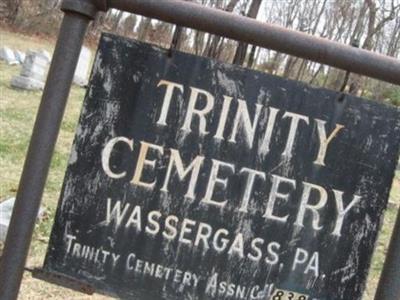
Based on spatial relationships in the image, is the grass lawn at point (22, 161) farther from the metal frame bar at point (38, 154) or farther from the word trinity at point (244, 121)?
the word trinity at point (244, 121)

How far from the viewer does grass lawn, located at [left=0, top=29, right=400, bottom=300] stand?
3.59m

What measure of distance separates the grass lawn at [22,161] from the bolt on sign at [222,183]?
1.30m

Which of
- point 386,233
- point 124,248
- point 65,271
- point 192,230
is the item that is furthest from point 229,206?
point 386,233

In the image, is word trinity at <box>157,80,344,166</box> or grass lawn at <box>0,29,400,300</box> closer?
word trinity at <box>157,80,344,166</box>

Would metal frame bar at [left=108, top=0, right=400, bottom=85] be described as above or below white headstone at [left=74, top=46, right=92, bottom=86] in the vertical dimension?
below

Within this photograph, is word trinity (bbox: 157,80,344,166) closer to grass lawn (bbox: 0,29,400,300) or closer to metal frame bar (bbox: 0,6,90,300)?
metal frame bar (bbox: 0,6,90,300)

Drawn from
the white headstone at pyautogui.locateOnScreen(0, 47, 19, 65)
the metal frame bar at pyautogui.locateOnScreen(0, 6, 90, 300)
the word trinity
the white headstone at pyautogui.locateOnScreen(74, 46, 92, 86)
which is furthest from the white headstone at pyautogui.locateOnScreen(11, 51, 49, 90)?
the word trinity

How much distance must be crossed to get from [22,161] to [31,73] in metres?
4.90

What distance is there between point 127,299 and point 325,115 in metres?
0.75

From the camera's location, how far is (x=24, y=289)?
3467 mm

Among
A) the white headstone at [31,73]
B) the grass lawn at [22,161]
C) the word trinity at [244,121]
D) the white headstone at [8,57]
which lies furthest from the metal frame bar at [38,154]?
the white headstone at [8,57]

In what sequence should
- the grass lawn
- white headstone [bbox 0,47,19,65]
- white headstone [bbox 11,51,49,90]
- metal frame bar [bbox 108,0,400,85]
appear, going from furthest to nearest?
1. white headstone [bbox 0,47,19,65]
2. white headstone [bbox 11,51,49,90]
3. the grass lawn
4. metal frame bar [bbox 108,0,400,85]

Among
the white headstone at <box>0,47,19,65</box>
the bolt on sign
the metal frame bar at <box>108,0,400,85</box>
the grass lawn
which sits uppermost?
the white headstone at <box>0,47,19,65</box>

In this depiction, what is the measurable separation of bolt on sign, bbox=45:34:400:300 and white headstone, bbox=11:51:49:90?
30.6ft
